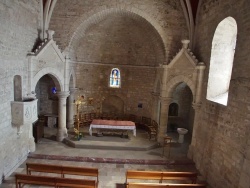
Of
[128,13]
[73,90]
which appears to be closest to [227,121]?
[128,13]

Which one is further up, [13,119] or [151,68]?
[151,68]

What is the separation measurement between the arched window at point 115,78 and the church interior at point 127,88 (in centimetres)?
8

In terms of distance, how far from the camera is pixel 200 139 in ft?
29.1

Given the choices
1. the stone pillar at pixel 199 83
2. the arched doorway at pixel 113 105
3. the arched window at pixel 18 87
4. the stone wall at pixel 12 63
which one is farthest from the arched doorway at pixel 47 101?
the stone pillar at pixel 199 83

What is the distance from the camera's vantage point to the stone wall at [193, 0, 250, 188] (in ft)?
19.2

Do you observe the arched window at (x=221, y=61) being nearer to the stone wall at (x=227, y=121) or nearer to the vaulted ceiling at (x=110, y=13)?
the stone wall at (x=227, y=121)

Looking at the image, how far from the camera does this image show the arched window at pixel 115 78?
46.7 feet

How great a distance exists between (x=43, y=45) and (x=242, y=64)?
850 centimetres

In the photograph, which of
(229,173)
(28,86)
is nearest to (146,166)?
(229,173)

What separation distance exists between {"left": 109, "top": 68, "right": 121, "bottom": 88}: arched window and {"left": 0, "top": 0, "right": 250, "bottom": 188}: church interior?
75 mm

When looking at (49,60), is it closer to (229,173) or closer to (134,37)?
(134,37)

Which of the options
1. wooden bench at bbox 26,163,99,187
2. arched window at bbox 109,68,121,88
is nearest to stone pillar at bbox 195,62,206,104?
→ wooden bench at bbox 26,163,99,187

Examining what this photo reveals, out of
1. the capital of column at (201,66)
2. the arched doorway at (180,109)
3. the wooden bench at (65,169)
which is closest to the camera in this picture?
the wooden bench at (65,169)

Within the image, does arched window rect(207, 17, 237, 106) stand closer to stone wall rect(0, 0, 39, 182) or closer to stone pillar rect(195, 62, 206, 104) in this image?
stone pillar rect(195, 62, 206, 104)
